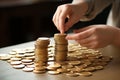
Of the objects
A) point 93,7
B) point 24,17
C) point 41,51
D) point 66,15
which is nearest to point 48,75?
point 41,51

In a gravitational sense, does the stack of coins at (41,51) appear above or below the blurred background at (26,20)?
below

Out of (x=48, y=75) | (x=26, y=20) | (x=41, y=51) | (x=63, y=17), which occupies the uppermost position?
(x=26, y=20)

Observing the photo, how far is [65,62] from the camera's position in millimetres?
1204

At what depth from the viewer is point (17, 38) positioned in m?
3.49

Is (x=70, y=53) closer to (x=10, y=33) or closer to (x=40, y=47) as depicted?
(x=40, y=47)

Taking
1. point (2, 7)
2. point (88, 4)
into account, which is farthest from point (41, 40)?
point (2, 7)

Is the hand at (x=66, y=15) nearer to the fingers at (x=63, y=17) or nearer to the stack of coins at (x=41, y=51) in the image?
the fingers at (x=63, y=17)

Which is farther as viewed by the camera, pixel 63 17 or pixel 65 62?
pixel 63 17

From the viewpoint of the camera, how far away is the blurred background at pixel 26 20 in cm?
327

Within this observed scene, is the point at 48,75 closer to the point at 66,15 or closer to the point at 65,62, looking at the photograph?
the point at 65,62

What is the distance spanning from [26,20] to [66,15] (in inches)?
85.7

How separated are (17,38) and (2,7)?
1.39 ft

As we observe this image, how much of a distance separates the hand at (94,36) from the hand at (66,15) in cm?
9

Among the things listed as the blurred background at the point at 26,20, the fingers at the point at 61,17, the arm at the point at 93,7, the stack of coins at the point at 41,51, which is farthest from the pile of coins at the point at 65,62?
the blurred background at the point at 26,20
